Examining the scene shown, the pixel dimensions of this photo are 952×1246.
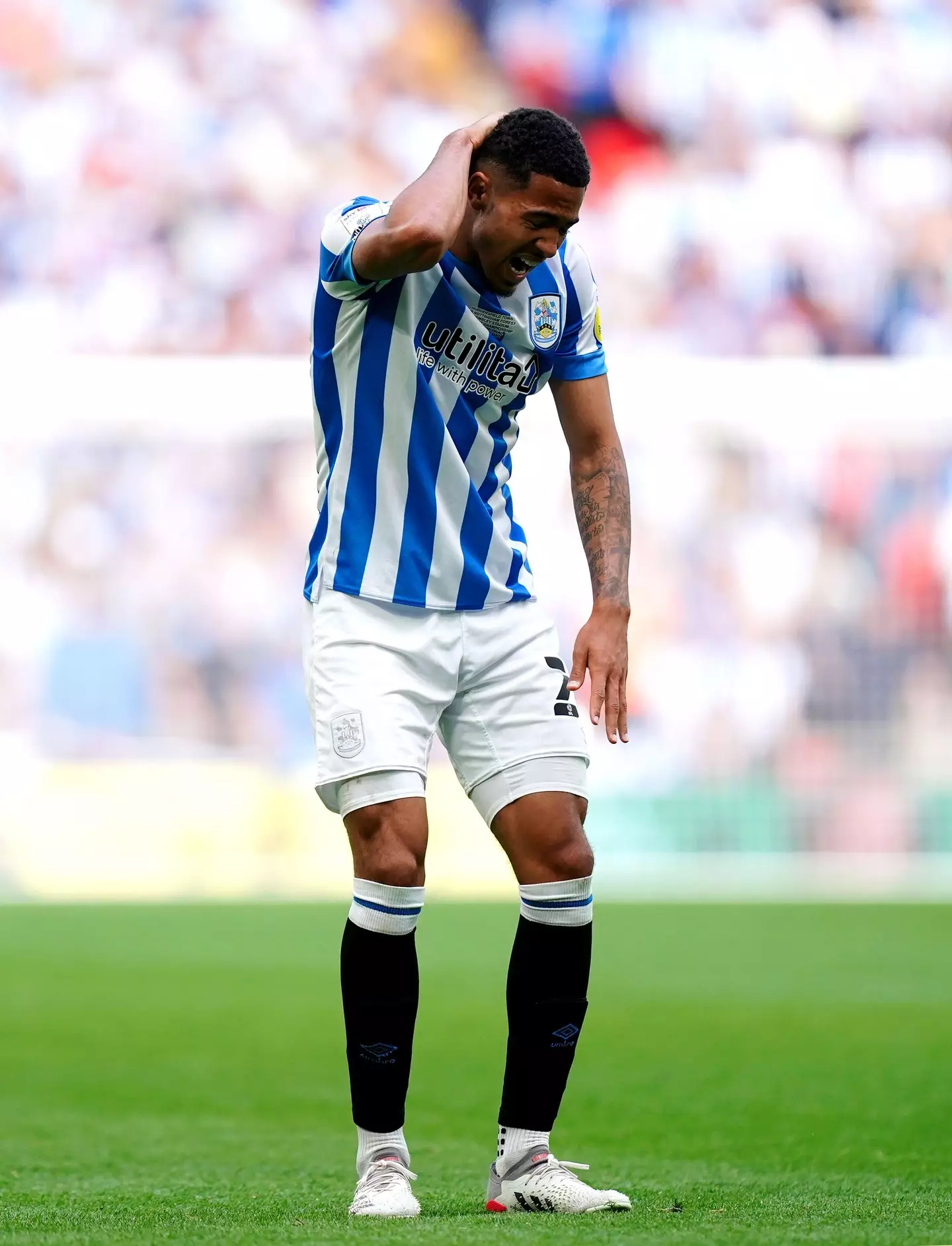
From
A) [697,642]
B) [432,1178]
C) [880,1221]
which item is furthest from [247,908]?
[880,1221]

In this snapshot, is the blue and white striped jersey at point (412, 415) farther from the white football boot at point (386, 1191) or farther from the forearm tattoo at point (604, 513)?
the white football boot at point (386, 1191)

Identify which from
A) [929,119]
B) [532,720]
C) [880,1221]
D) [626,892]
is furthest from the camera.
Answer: [929,119]

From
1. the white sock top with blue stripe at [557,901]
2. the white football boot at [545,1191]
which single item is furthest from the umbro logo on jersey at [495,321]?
the white football boot at [545,1191]

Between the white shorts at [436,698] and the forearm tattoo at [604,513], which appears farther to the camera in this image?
the forearm tattoo at [604,513]

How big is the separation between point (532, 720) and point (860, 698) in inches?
398

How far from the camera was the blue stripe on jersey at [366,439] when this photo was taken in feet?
11.2

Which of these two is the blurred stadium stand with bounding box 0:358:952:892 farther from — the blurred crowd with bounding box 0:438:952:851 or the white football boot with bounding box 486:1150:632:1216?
the white football boot with bounding box 486:1150:632:1216

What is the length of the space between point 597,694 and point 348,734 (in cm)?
48

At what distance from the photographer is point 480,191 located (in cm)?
338

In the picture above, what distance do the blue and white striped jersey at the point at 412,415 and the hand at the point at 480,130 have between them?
208 mm

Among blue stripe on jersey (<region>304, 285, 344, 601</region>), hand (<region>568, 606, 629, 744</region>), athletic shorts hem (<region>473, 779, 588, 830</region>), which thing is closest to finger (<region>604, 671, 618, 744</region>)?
hand (<region>568, 606, 629, 744</region>)

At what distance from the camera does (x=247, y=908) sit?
11891 millimetres

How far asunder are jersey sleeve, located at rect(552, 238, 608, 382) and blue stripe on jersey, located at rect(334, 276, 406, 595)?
36 cm

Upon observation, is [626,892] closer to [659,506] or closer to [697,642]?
[697,642]
